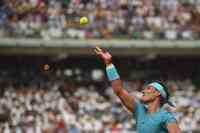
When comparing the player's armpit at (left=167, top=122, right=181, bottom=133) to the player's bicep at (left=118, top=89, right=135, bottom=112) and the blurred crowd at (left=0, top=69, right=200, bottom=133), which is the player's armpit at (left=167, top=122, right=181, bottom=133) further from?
the blurred crowd at (left=0, top=69, right=200, bottom=133)

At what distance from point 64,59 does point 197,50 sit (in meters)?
3.77

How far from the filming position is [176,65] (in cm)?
2162

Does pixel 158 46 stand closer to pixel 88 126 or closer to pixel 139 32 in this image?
pixel 139 32

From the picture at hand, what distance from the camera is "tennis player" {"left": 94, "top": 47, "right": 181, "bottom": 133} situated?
7.21 m

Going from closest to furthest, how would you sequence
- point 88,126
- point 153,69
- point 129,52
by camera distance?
point 88,126, point 129,52, point 153,69

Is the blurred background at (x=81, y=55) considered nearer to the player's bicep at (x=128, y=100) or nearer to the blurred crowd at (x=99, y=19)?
the blurred crowd at (x=99, y=19)

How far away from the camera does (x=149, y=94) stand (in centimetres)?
748

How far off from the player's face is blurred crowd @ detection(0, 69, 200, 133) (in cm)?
920

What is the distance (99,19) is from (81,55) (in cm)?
173

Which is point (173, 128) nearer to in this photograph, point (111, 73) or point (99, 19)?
point (111, 73)

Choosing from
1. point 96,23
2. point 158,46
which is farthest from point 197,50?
point 96,23

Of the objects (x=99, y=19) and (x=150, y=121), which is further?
(x=99, y=19)

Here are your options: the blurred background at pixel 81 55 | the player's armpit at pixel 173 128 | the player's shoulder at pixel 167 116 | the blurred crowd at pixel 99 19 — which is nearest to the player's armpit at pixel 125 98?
the player's shoulder at pixel 167 116

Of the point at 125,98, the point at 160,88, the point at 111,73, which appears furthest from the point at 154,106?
the point at 111,73
